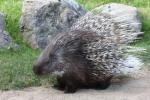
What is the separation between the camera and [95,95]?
4.97 m

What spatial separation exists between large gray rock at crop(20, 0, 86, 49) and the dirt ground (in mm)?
1506

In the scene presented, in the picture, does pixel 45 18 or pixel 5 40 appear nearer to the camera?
pixel 5 40

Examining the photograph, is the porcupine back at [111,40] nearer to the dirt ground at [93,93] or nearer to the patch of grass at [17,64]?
the dirt ground at [93,93]

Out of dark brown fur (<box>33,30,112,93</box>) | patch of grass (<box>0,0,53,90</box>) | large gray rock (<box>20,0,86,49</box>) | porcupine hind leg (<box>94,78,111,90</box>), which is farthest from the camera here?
large gray rock (<box>20,0,86,49</box>)

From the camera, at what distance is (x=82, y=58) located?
5000mm

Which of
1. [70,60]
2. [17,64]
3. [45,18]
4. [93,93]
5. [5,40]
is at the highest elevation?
[45,18]

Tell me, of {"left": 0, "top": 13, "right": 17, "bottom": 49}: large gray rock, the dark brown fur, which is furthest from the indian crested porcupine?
{"left": 0, "top": 13, "right": 17, "bottom": 49}: large gray rock

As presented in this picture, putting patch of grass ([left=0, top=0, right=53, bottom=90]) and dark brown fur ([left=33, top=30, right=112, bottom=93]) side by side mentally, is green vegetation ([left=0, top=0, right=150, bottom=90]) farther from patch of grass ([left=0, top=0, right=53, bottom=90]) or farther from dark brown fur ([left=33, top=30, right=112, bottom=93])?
dark brown fur ([left=33, top=30, right=112, bottom=93])

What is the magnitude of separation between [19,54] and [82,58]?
1.40 metres

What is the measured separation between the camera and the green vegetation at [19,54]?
5.31 m

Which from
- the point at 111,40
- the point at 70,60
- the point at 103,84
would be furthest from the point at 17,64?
the point at 111,40

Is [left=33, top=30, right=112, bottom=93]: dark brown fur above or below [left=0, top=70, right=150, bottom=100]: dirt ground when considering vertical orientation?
above

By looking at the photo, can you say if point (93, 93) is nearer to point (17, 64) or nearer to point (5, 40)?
point (17, 64)

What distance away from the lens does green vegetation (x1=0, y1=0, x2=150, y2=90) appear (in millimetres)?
5312
